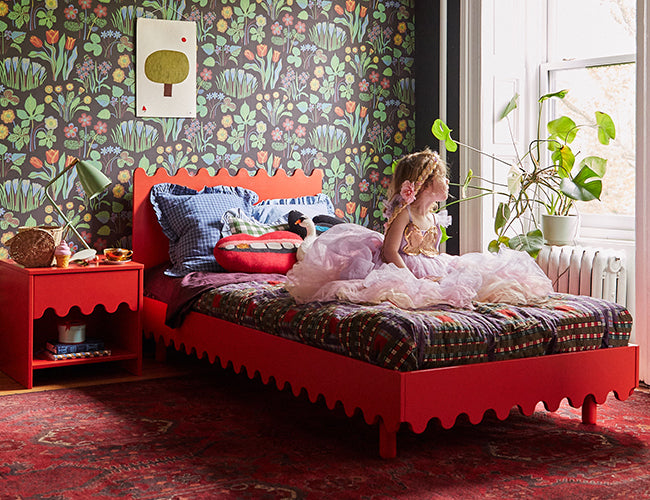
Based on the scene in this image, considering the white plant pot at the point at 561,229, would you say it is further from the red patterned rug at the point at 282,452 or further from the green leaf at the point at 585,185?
the red patterned rug at the point at 282,452

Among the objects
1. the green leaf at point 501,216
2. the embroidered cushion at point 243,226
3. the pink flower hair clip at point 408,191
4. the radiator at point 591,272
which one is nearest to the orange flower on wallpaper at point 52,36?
the embroidered cushion at point 243,226

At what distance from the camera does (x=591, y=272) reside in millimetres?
4078

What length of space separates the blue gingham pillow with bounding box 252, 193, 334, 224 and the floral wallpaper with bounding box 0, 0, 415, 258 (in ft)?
0.90

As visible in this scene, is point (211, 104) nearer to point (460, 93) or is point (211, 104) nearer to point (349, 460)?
point (460, 93)

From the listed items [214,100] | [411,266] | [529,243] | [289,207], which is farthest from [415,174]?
[214,100]

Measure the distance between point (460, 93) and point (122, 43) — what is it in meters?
1.98

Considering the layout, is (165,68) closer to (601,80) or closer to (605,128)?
(605,128)

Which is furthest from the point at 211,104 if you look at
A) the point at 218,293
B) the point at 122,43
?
the point at 218,293

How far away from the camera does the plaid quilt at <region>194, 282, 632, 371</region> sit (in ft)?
8.23

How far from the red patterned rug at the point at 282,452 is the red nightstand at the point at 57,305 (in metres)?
0.31

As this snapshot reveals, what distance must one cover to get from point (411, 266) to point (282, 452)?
0.95 m

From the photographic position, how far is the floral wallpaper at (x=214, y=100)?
13.2 feet

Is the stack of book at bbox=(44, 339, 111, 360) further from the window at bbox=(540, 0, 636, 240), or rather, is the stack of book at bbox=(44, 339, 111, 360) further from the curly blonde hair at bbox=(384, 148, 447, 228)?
the window at bbox=(540, 0, 636, 240)

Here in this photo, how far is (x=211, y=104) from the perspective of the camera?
4473 mm
